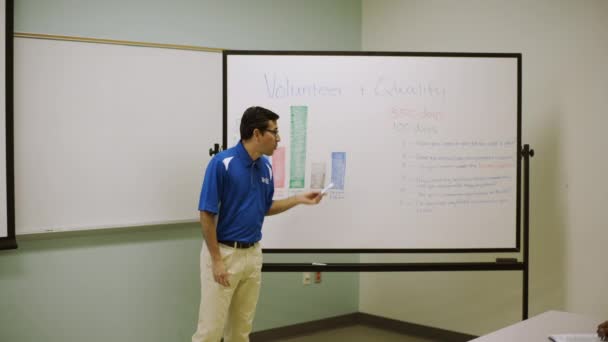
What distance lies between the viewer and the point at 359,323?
14.7ft

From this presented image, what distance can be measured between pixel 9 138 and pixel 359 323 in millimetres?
2815

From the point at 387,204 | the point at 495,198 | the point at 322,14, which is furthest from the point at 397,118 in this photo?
the point at 322,14

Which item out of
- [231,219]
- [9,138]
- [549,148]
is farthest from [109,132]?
[549,148]

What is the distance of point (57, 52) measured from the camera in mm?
3135

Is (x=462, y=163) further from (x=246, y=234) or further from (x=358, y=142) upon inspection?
(x=246, y=234)

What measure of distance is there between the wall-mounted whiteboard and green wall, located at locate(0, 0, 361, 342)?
10 centimetres

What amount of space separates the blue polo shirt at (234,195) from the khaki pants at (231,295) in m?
0.08

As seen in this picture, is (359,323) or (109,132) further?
(359,323)

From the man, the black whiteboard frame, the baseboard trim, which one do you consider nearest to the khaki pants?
the man

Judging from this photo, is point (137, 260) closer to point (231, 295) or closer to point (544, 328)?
point (231, 295)

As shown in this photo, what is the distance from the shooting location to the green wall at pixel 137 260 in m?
3.10

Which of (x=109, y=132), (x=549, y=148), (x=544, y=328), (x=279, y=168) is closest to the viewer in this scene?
(x=544, y=328)

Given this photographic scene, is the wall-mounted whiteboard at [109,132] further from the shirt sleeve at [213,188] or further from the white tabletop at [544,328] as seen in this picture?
the white tabletop at [544,328]

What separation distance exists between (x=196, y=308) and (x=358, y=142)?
1.53 metres
